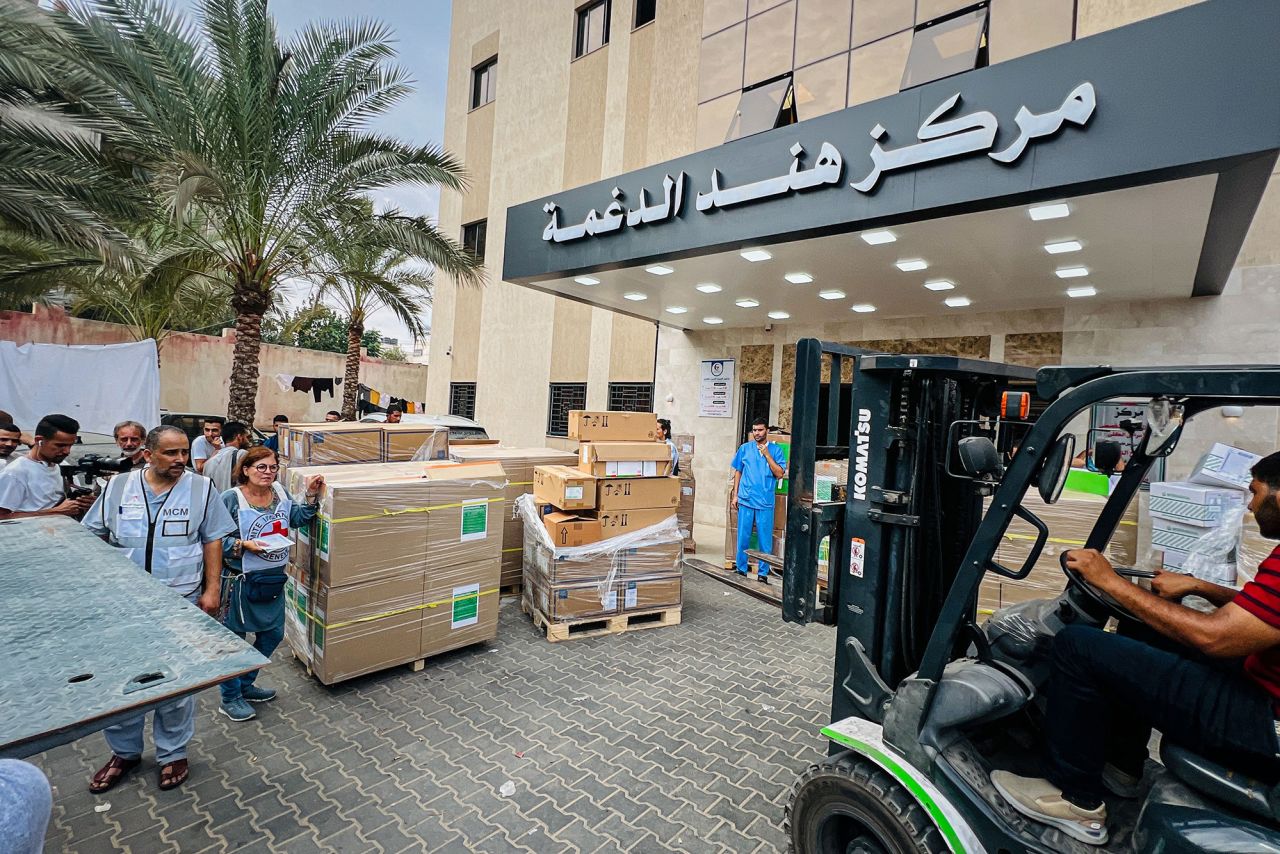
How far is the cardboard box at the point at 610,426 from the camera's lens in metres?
6.07

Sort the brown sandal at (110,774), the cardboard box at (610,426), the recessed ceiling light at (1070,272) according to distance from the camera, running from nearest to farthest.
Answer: the brown sandal at (110,774) < the cardboard box at (610,426) < the recessed ceiling light at (1070,272)

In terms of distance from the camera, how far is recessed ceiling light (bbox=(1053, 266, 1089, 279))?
6.31 metres

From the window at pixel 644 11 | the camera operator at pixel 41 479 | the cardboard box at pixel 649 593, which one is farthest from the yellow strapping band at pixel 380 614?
the window at pixel 644 11

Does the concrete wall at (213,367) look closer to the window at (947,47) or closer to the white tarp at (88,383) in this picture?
the white tarp at (88,383)

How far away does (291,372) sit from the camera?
22062 mm

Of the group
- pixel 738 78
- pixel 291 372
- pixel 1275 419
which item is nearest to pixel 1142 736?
pixel 1275 419

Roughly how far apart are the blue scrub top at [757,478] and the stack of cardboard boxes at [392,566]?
3.55m

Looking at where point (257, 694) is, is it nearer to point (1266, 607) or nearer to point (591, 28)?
point (1266, 607)

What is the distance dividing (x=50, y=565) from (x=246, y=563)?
4.20 ft

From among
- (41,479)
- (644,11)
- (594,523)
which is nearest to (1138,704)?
(594,523)

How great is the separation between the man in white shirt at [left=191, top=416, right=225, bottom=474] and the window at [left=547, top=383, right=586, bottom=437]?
7.97 meters

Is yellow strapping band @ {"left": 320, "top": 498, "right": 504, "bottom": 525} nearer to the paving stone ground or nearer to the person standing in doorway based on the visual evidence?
the person standing in doorway

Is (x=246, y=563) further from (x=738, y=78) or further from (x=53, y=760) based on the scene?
(x=738, y=78)

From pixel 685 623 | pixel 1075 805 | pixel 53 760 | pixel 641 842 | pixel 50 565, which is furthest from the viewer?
pixel 685 623
